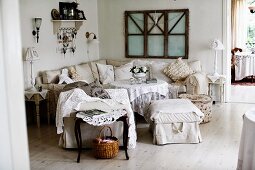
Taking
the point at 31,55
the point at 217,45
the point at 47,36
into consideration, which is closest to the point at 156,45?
the point at 217,45

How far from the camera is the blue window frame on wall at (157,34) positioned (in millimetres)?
7516

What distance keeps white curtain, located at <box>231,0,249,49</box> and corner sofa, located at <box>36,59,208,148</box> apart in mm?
3862

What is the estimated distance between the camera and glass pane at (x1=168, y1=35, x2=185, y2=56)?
7.55m

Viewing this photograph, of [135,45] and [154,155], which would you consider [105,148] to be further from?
[135,45]

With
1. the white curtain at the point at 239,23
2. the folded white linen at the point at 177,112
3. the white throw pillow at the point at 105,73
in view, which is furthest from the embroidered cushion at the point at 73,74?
the white curtain at the point at 239,23

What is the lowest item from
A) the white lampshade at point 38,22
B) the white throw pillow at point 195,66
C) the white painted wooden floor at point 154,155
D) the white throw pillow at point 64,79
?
the white painted wooden floor at point 154,155

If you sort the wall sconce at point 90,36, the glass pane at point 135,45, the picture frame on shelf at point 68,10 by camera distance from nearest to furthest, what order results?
the picture frame on shelf at point 68,10, the wall sconce at point 90,36, the glass pane at point 135,45

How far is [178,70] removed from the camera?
704 centimetres

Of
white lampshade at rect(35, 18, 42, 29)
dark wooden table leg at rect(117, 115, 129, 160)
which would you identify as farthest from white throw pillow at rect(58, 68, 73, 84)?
dark wooden table leg at rect(117, 115, 129, 160)

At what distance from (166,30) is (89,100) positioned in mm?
3673

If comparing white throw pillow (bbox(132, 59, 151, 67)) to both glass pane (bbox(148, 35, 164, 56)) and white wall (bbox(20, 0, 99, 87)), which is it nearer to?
glass pane (bbox(148, 35, 164, 56))

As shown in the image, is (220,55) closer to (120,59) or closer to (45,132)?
(120,59)

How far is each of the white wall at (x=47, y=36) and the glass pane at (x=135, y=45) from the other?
0.86 meters

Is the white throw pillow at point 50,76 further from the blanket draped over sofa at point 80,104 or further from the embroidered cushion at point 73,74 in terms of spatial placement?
the blanket draped over sofa at point 80,104
